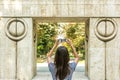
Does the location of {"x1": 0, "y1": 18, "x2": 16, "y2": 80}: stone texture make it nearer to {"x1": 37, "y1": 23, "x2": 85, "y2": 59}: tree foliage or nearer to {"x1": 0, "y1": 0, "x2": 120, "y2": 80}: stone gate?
{"x1": 0, "y1": 0, "x2": 120, "y2": 80}: stone gate

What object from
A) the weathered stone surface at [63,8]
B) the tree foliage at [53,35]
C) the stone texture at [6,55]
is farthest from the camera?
the tree foliage at [53,35]

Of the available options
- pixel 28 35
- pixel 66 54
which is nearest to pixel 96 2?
pixel 28 35

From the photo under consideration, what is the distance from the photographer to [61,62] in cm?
440

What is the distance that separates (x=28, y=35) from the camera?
9.98m

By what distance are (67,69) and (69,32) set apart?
2766 cm

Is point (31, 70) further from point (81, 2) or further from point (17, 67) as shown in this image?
point (81, 2)

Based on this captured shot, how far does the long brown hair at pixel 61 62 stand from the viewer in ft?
14.4

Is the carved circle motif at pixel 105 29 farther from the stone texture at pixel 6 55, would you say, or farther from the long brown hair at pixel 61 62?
the long brown hair at pixel 61 62

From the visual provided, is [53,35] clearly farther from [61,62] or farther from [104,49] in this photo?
[61,62]

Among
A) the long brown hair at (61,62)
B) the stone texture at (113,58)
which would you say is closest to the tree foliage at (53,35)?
the stone texture at (113,58)

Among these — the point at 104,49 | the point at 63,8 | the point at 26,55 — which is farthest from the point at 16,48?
the point at 104,49

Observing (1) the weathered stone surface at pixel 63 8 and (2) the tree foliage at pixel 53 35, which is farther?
(2) the tree foliage at pixel 53 35

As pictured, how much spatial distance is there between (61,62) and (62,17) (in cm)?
571

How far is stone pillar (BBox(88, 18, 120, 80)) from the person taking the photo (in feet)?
32.7
